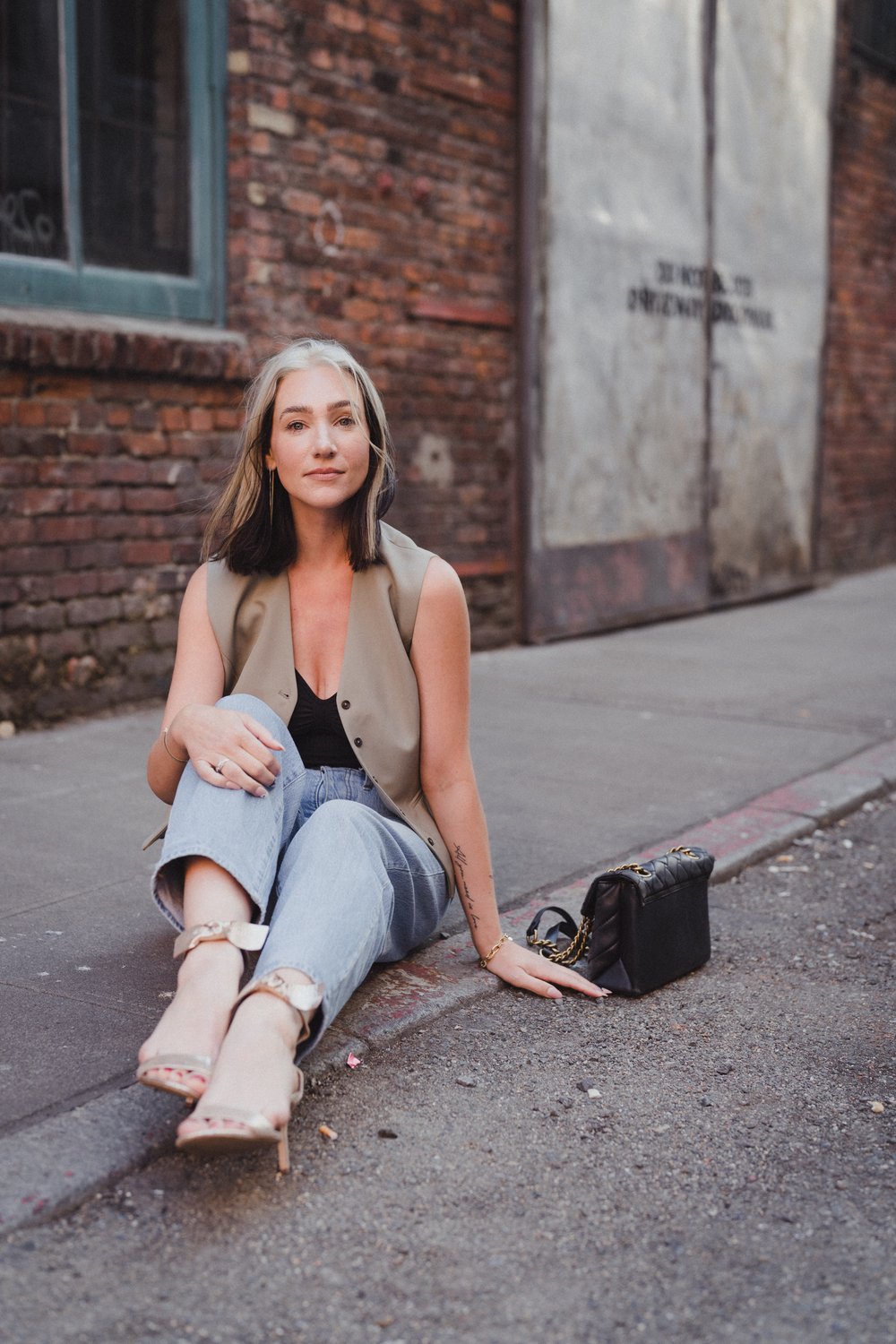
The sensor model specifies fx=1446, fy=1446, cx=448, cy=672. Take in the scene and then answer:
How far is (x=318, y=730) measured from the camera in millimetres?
3074

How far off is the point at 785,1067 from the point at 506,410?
214 inches

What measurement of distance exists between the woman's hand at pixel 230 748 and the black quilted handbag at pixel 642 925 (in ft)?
2.71

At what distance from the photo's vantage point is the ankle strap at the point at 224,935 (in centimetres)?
248

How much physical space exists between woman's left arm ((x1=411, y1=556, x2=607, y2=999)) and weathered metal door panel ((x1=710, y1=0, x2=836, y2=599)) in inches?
264

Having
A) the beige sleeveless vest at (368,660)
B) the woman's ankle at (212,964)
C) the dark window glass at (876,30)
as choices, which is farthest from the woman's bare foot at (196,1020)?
the dark window glass at (876,30)

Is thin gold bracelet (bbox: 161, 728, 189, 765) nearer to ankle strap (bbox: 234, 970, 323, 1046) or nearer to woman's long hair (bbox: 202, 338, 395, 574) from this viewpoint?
woman's long hair (bbox: 202, 338, 395, 574)

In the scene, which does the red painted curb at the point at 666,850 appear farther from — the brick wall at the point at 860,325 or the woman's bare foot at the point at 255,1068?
the brick wall at the point at 860,325

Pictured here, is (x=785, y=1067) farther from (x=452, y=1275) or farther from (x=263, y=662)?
(x=263, y=662)

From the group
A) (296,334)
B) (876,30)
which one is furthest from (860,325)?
(296,334)

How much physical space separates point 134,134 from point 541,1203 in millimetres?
4882

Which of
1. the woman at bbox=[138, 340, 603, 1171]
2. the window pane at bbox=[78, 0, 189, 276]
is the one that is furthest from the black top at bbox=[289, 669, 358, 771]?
the window pane at bbox=[78, 0, 189, 276]

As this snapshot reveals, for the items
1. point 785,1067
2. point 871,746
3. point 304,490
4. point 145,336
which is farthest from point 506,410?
point 785,1067

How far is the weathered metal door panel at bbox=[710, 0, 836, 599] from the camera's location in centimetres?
935

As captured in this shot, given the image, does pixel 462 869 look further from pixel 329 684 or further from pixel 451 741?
pixel 329 684
